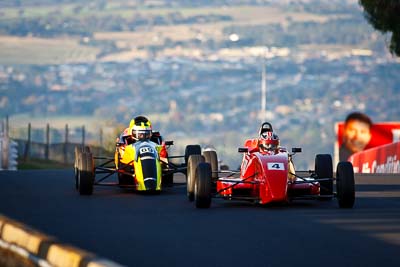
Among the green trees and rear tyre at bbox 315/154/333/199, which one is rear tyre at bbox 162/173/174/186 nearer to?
rear tyre at bbox 315/154/333/199

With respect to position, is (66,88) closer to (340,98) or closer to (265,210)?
(340,98)

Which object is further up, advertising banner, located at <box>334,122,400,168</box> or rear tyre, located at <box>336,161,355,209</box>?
→ advertising banner, located at <box>334,122,400,168</box>

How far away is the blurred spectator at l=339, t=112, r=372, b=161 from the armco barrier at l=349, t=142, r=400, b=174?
1979 cm

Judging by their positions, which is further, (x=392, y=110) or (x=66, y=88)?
(x=392, y=110)

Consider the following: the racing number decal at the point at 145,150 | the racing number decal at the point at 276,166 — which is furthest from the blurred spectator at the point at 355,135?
the racing number decal at the point at 276,166

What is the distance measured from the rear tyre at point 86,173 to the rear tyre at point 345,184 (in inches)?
191

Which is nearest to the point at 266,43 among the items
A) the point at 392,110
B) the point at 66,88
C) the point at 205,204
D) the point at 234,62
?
the point at 234,62

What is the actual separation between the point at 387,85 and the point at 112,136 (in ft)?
323

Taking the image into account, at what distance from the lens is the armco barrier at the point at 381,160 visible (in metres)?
42.9

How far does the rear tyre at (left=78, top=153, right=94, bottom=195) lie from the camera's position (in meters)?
24.4

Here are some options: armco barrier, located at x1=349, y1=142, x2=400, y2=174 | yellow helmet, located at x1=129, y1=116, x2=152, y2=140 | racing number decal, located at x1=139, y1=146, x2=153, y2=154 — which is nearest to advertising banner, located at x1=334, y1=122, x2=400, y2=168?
armco barrier, located at x1=349, y1=142, x2=400, y2=174

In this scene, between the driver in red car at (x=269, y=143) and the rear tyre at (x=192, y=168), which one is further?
the rear tyre at (x=192, y=168)

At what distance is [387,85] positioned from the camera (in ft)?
555

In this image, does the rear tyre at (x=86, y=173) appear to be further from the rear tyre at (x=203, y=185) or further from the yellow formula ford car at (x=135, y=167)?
the rear tyre at (x=203, y=185)
